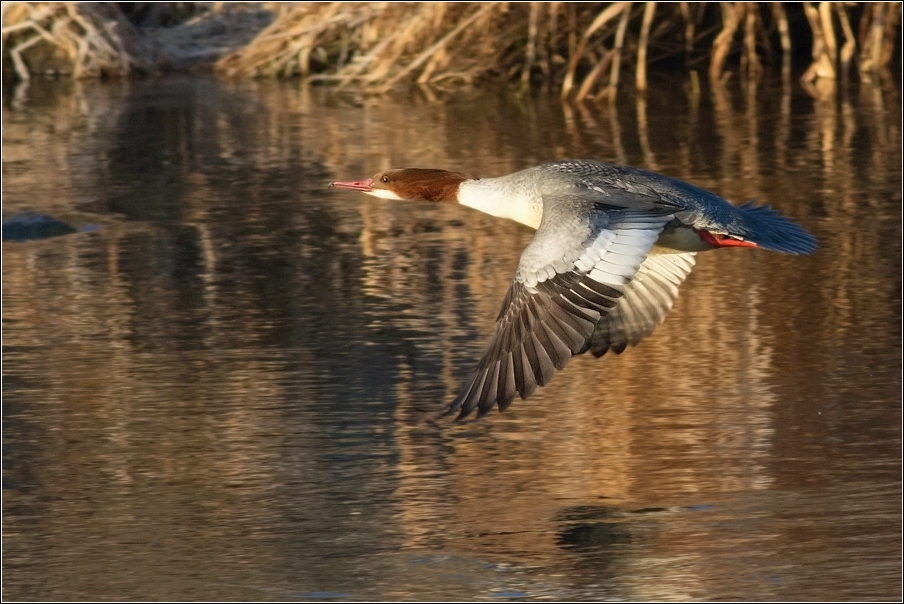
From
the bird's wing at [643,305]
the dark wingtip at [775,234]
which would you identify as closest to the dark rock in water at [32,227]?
the bird's wing at [643,305]

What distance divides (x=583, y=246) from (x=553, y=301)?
0.68 feet

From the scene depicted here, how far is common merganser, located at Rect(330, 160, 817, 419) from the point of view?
4.54 meters

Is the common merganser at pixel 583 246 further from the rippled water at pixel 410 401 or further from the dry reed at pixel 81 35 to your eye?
the dry reed at pixel 81 35

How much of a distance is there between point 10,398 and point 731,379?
2772 millimetres

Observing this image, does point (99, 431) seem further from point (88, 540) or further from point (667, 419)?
point (667, 419)

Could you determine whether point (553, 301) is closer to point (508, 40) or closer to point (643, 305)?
point (643, 305)

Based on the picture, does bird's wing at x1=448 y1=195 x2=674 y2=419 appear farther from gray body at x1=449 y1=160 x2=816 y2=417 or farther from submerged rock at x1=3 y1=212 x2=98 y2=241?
submerged rock at x1=3 y1=212 x2=98 y2=241

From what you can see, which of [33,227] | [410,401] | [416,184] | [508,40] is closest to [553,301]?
[416,184]

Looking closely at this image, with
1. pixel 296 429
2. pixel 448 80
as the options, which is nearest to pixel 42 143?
pixel 448 80

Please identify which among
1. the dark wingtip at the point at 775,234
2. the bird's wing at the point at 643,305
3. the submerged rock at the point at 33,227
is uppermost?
the dark wingtip at the point at 775,234

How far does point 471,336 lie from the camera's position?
7.00 metres

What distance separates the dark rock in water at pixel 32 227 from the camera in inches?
352

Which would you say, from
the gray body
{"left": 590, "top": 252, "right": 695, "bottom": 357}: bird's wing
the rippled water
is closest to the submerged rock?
the rippled water

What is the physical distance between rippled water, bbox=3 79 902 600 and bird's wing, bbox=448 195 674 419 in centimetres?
63
